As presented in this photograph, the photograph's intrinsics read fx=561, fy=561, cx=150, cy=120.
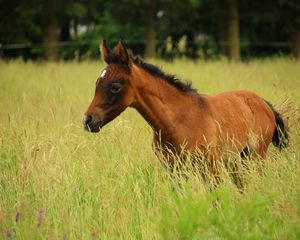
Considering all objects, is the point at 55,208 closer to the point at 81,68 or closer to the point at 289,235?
the point at 289,235

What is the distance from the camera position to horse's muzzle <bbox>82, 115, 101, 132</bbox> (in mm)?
4531

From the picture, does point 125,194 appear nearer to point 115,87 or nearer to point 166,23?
point 115,87

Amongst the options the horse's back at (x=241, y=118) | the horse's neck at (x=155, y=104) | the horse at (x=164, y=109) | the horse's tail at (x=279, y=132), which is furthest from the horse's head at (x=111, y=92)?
the horse's tail at (x=279, y=132)

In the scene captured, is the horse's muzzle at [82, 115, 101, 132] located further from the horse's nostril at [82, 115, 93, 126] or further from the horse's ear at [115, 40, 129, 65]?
the horse's ear at [115, 40, 129, 65]

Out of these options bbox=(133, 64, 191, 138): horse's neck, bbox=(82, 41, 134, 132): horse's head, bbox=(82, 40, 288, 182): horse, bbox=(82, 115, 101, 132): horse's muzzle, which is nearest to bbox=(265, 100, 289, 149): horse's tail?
bbox=(82, 40, 288, 182): horse

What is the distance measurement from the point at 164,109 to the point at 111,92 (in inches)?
21.1

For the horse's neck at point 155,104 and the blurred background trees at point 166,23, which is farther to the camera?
the blurred background trees at point 166,23

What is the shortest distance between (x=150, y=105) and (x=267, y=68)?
8520mm

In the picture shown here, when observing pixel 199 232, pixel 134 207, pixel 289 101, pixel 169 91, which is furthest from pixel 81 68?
pixel 199 232

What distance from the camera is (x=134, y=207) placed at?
430 centimetres

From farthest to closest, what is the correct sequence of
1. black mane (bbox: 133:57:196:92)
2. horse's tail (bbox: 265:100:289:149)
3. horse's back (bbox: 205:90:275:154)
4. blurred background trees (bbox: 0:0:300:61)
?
blurred background trees (bbox: 0:0:300:61) → horse's tail (bbox: 265:100:289:149) → horse's back (bbox: 205:90:275:154) → black mane (bbox: 133:57:196:92)

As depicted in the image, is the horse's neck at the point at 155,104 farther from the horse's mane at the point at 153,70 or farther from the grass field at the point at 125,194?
the grass field at the point at 125,194

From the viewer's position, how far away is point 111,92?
4.70m

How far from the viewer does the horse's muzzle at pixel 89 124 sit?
14.9 ft
